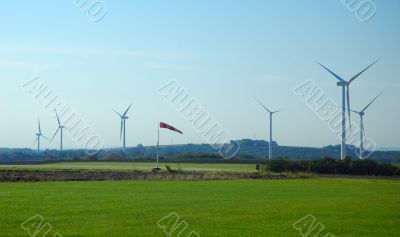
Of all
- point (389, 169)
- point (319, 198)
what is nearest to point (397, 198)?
point (319, 198)

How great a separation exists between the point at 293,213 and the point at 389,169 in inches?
1835

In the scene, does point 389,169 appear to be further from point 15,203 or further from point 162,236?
point 162,236

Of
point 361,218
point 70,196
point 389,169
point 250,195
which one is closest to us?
point 361,218

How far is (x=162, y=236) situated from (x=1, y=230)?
4896mm

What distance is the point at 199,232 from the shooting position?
18.5 metres

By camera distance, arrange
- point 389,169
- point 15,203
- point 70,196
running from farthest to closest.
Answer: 1. point 389,169
2. point 70,196
3. point 15,203

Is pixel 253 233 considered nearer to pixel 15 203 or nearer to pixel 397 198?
pixel 15 203

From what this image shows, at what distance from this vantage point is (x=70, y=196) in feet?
102

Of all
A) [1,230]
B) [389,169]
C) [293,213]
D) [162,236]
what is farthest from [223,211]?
[389,169]

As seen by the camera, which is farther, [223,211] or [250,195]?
[250,195]

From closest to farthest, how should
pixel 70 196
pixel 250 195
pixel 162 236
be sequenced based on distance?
pixel 162 236, pixel 70 196, pixel 250 195

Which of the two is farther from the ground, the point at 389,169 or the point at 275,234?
the point at 389,169

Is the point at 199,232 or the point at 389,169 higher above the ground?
the point at 389,169

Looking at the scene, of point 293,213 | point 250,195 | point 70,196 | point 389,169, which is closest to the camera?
point 293,213
